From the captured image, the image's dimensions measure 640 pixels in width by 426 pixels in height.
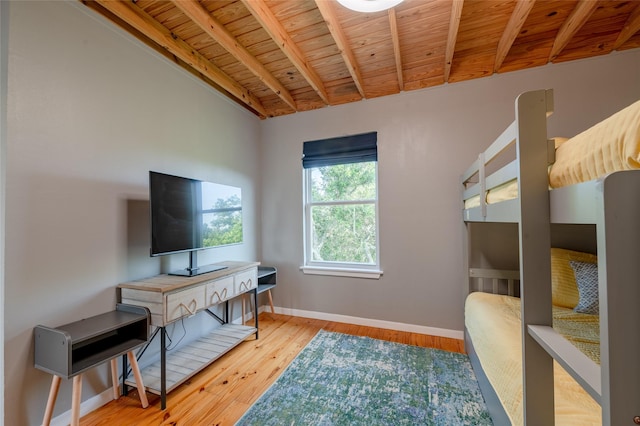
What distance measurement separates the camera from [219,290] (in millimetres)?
2076

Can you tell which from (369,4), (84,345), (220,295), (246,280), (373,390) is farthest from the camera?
(246,280)

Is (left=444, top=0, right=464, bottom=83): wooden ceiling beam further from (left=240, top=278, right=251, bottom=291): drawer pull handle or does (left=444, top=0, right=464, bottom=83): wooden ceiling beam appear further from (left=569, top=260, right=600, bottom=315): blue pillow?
(left=240, top=278, right=251, bottom=291): drawer pull handle

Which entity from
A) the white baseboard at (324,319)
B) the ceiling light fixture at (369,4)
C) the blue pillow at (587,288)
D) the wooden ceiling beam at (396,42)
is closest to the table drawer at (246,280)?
the white baseboard at (324,319)

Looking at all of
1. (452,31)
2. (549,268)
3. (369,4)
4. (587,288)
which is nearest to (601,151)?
(549,268)

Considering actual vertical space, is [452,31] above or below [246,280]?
above

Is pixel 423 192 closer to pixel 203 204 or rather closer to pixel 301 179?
pixel 301 179

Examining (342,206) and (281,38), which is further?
(342,206)

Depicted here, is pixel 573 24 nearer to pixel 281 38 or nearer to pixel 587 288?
pixel 587 288

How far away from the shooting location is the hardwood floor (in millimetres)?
1550

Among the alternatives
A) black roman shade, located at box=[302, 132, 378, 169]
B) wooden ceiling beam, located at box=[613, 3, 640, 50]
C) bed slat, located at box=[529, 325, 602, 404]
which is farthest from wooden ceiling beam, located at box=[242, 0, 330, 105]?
wooden ceiling beam, located at box=[613, 3, 640, 50]

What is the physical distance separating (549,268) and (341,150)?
2359mm

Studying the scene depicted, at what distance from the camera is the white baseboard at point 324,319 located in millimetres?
1556

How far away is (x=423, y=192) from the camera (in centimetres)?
264

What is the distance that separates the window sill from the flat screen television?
983mm
